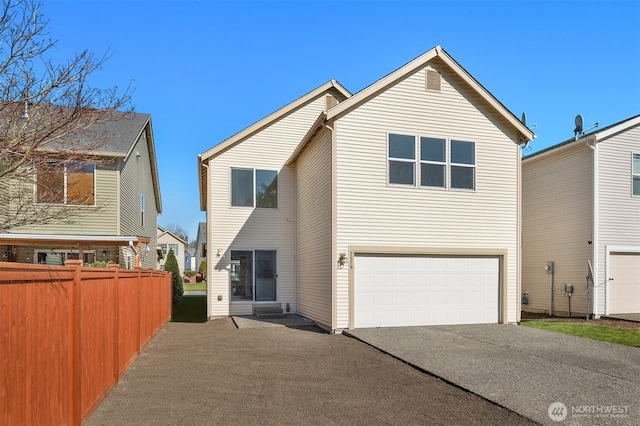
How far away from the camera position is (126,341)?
702 cm

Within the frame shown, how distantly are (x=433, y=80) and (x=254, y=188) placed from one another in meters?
6.90

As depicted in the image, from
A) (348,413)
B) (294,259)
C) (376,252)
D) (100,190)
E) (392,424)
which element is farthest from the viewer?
(294,259)

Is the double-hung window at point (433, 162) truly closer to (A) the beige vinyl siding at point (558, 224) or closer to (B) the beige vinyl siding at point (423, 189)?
(B) the beige vinyl siding at point (423, 189)

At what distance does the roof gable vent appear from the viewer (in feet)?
40.0

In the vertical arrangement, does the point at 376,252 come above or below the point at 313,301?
above

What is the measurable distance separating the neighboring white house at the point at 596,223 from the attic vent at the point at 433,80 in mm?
5732

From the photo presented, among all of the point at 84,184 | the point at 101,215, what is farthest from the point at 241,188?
the point at 84,184

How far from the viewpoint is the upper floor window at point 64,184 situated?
856 cm

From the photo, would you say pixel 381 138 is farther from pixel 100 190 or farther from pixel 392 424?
pixel 100 190

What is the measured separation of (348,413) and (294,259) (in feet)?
33.4

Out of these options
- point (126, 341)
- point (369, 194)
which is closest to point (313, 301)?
point (369, 194)

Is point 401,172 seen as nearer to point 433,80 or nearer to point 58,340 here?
point 433,80

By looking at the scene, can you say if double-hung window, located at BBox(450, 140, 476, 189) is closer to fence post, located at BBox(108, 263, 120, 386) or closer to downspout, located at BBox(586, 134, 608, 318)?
downspout, located at BBox(586, 134, 608, 318)

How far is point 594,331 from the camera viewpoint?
1126 cm
